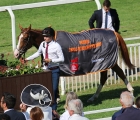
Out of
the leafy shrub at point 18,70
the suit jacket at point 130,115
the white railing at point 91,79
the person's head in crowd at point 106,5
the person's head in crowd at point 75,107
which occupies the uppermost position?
the person's head in crowd at point 106,5

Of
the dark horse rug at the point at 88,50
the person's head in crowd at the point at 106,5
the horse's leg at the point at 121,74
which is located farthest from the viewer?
the person's head in crowd at the point at 106,5

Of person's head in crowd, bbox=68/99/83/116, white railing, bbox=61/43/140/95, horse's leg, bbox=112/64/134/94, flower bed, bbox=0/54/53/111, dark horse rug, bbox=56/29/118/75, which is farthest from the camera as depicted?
white railing, bbox=61/43/140/95

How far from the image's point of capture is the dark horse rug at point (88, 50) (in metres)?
14.1

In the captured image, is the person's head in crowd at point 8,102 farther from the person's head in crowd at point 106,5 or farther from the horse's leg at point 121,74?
the person's head in crowd at point 106,5

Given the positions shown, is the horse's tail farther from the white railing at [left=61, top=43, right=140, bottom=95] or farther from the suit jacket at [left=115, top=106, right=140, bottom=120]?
the suit jacket at [left=115, top=106, right=140, bottom=120]

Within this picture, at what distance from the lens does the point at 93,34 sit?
14477mm

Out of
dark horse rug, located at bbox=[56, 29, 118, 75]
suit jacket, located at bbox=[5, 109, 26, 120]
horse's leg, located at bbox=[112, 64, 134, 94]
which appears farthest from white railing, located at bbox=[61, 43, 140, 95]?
suit jacket, located at bbox=[5, 109, 26, 120]

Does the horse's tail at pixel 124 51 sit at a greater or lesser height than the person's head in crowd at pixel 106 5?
lesser

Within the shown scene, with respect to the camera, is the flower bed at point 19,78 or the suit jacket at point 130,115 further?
the flower bed at point 19,78

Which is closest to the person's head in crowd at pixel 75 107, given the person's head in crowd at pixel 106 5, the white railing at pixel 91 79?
the white railing at pixel 91 79

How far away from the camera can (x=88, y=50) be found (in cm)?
1441

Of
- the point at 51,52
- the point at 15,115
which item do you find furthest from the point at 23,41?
the point at 15,115

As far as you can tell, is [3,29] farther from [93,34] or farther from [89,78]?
[93,34]

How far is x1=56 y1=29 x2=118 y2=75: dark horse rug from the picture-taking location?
46.4 ft
